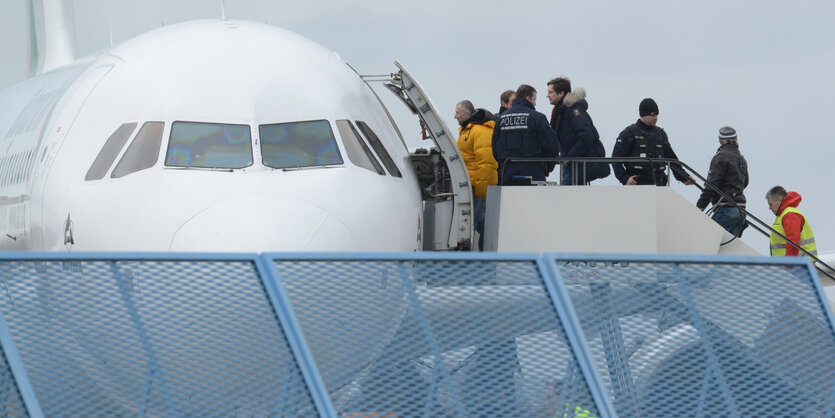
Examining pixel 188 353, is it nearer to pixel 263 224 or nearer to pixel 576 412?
pixel 576 412

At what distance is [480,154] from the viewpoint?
1460cm

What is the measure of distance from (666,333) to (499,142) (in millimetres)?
7613

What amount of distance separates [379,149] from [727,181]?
20.6 ft

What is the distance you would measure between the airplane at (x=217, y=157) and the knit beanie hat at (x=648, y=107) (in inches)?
124

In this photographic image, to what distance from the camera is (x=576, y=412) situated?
6270 mm

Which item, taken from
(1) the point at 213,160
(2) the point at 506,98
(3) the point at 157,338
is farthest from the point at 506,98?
(3) the point at 157,338

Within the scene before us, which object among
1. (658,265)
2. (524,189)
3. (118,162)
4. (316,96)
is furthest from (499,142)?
(658,265)

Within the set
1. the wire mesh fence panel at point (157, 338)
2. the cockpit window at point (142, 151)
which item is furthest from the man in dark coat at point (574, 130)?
the wire mesh fence panel at point (157, 338)

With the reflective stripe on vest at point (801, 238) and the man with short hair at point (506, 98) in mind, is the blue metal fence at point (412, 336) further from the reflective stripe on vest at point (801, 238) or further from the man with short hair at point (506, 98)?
the reflective stripe on vest at point (801, 238)

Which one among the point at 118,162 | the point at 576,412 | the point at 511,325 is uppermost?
the point at 118,162

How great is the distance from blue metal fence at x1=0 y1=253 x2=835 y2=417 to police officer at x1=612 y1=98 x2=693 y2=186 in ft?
25.5

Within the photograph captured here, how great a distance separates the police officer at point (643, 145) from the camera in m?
14.4

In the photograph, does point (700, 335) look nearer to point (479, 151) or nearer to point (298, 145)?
point (298, 145)

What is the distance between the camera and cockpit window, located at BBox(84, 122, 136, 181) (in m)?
10.3
